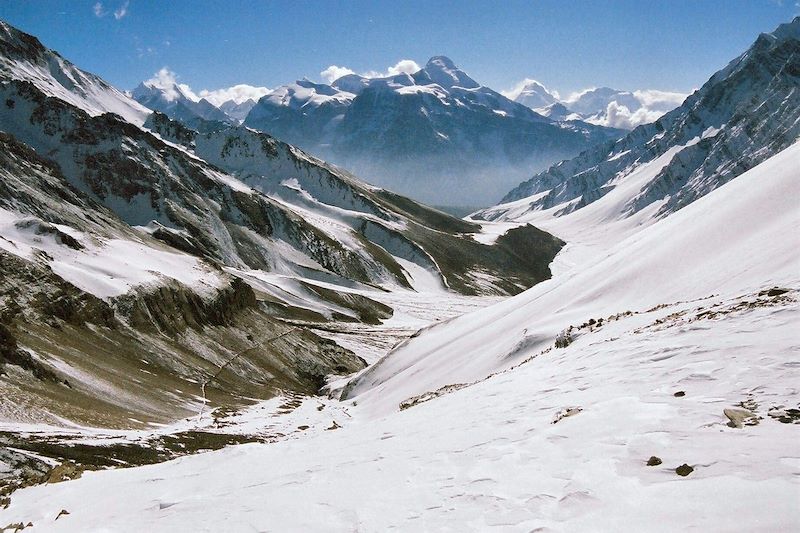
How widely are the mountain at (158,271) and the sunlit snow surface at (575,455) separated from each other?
57.6 feet

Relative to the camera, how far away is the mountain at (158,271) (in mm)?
38188

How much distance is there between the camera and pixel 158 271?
6072cm

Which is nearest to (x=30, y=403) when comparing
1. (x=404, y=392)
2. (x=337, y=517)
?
(x=404, y=392)

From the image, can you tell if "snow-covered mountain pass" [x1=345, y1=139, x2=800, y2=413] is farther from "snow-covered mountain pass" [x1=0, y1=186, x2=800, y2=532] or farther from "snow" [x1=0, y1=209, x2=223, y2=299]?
"snow" [x1=0, y1=209, x2=223, y2=299]

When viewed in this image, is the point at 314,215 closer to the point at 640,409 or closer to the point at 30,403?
the point at 30,403

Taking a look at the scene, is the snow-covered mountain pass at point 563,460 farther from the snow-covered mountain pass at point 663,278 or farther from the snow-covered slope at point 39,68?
the snow-covered slope at point 39,68

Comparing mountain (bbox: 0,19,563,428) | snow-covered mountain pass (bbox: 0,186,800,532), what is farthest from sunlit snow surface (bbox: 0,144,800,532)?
mountain (bbox: 0,19,563,428)

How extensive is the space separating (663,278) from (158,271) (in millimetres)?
51783

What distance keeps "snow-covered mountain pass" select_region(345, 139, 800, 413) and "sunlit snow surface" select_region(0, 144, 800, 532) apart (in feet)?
0.88

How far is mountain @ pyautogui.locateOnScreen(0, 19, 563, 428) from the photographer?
125ft

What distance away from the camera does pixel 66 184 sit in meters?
98.1

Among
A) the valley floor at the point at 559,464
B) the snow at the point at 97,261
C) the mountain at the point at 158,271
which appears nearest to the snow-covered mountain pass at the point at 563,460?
the valley floor at the point at 559,464

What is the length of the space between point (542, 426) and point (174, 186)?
136 meters

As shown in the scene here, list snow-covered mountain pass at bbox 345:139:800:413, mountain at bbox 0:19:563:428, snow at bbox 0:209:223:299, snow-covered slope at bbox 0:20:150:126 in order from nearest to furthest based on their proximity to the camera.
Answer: snow-covered mountain pass at bbox 345:139:800:413, mountain at bbox 0:19:563:428, snow at bbox 0:209:223:299, snow-covered slope at bbox 0:20:150:126
